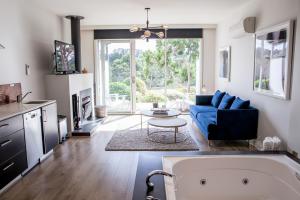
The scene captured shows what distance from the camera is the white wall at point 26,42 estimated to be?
144 inches

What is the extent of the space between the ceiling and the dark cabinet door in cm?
199

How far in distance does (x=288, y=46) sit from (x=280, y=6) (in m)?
0.66

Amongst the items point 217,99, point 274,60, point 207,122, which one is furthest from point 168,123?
point 274,60

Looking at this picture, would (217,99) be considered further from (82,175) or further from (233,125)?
(82,175)

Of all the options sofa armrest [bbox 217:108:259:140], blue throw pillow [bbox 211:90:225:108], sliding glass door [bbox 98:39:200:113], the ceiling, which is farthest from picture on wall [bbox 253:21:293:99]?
sliding glass door [bbox 98:39:200:113]

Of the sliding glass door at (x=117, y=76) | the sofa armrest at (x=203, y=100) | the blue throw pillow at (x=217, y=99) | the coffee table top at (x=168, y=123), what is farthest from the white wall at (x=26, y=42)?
the blue throw pillow at (x=217, y=99)

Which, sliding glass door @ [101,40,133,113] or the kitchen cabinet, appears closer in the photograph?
the kitchen cabinet

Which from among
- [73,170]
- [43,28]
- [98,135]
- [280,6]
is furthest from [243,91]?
[43,28]

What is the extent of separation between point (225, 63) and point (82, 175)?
14.1 feet

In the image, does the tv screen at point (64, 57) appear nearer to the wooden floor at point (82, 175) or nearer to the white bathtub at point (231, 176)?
the wooden floor at point (82, 175)

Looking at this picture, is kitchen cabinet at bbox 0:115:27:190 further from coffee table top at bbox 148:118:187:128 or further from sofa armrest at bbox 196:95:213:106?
sofa armrest at bbox 196:95:213:106

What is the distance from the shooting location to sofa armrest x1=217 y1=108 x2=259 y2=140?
399cm

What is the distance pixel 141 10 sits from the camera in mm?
5035

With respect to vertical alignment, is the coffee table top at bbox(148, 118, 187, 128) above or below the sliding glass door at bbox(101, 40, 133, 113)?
below
